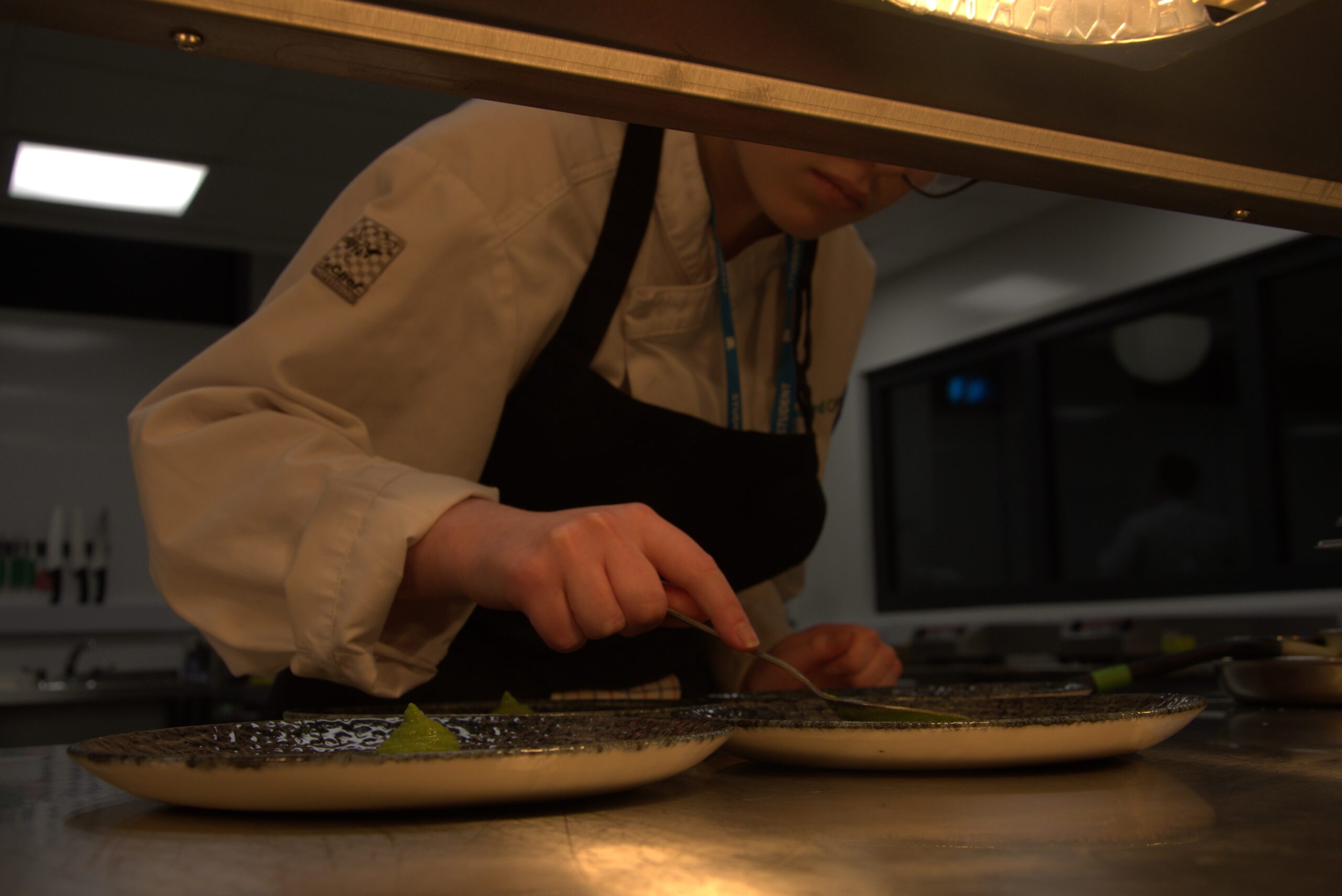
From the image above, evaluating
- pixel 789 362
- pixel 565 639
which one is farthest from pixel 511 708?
pixel 789 362

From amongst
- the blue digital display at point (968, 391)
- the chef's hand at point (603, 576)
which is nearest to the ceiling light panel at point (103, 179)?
the blue digital display at point (968, 391)

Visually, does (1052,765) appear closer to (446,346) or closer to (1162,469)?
(446,346)

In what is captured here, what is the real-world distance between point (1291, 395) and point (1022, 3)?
409 centimetres

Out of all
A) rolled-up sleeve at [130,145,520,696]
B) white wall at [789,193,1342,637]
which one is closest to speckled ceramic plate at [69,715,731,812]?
rolled-up sleeve at [130,145,520,696]

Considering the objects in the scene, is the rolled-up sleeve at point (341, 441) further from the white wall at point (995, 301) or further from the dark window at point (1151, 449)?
the dark window at point (1151, 449)

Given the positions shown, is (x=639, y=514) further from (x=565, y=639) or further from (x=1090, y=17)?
(x=1090, y=17)

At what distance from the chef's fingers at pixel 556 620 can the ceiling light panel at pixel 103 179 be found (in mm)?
4226

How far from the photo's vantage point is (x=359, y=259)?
0.88 meters

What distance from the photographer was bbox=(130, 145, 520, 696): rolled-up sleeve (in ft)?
2.30

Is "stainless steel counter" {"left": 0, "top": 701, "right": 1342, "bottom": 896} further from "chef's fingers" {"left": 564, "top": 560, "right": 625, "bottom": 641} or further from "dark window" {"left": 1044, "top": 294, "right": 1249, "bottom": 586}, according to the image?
"dark window" {"left": 1044, "top": 294, "right": 1249, "bottom": 586}

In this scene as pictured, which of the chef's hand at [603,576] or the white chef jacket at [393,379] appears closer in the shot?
the chef's hand at [603,576]

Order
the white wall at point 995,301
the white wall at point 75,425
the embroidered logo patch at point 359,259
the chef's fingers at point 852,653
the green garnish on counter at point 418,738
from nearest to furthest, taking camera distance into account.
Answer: the green garnish on counter at point 418,738
the embroidered logo patch at point 359,259
the chef's fingers at point 852,653
the white wall at point 995,301
the white wall at point 75,425

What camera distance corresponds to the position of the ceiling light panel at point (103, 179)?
419cm

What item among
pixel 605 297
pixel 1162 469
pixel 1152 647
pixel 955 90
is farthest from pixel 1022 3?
pixel 1162 469
